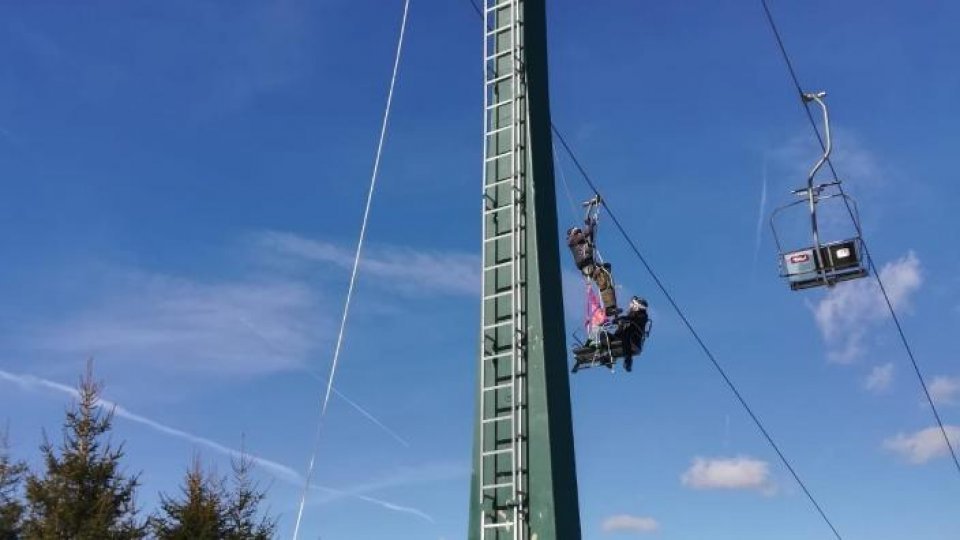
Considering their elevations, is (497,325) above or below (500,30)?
below

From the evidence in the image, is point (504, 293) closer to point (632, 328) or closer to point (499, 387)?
point (499, 387)

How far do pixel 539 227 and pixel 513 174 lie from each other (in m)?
0.89

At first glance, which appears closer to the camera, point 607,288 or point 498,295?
point 498,295

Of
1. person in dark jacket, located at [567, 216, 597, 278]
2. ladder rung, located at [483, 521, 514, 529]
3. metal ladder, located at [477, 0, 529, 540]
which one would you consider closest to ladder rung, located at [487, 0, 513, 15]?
metal ladder, located at [477, 0, 529, 540]

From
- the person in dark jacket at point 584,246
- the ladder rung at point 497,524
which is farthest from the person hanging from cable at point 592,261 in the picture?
the ladder rung at point 497,524

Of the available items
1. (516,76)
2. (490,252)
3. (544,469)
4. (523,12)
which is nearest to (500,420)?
(544,469)

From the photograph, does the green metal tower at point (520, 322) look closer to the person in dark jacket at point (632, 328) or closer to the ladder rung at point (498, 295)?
the ladder rung at point (498, 295)

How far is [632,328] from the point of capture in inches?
593

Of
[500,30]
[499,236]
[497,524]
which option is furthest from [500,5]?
[497,524]

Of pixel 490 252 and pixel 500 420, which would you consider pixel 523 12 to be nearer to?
pixel 490 252

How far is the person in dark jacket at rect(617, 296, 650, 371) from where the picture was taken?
15016 millimetres

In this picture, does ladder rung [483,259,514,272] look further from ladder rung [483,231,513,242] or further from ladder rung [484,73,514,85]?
ladder rung [484,73,514,85]

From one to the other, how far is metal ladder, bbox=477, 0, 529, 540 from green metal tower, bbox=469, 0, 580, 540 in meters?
0.02

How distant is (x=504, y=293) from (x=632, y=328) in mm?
3020
